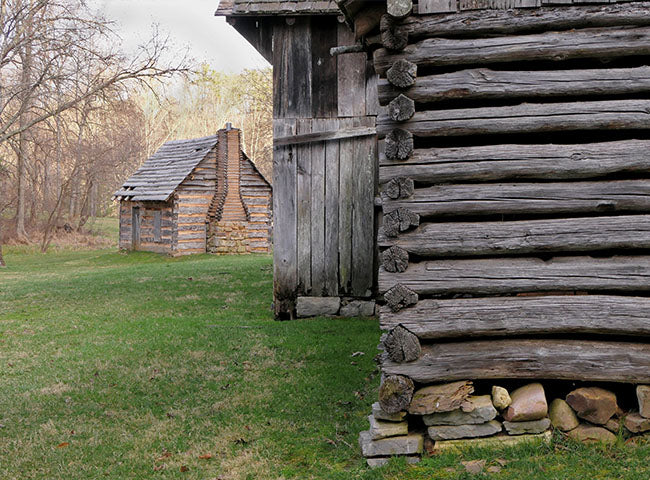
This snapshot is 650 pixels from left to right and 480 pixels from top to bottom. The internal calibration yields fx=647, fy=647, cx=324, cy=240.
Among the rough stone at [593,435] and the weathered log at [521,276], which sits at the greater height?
the weathered log at [521,276]

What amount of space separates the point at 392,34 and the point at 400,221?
152cm

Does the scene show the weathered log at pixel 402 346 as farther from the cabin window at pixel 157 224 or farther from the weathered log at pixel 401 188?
the cabin window at pixel 157 224

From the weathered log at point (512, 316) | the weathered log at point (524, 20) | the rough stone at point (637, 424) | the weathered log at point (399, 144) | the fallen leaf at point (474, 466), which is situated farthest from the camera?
the weathered log at point (399, 144)

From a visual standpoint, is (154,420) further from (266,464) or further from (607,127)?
(607,127)

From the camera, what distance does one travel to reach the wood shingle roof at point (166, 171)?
2698cm

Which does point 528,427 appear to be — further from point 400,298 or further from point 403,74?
point 403,74

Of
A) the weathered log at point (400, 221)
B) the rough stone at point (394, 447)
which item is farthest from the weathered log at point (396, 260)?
the rough stone at point (394, 447)

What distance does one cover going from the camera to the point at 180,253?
26.9 m

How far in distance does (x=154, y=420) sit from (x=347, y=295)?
499 centimetres

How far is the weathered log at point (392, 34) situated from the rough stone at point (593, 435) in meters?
3.30

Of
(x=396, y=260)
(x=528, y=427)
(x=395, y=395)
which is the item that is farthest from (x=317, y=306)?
(x=528, y=427)

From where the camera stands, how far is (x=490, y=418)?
4.91 metres

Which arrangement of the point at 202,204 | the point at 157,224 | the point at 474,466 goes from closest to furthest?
1. the point at 474,466
2. the point at 157,224
3. the point at 202,204

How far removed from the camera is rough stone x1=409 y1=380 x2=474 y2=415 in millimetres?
4918
